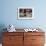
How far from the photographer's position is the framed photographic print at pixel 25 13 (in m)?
4.15

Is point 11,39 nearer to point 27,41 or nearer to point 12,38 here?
point 12,38

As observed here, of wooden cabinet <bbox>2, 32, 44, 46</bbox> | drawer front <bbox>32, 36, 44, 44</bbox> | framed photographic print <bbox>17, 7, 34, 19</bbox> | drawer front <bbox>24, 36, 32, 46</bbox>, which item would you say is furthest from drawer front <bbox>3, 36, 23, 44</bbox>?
framed photographic print <bbox>17, 7, 34, 19</bbox>

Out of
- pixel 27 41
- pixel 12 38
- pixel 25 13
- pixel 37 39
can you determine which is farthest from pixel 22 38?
pixel 25 13

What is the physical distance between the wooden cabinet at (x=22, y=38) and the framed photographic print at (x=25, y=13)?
0.68 meters

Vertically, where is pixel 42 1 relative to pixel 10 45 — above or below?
above

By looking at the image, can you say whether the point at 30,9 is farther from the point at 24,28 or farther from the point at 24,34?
the point at 24,34

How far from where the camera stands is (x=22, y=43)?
12.3 ft

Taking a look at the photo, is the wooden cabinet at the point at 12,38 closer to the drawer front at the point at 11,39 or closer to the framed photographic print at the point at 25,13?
the drawer front at the point at 11,39

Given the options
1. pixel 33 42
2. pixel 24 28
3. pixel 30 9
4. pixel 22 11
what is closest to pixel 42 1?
pixel 30 9

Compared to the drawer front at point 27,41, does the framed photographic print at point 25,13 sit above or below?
above

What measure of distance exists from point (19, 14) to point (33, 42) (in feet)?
3.38

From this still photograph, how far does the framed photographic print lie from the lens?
4.15 meters

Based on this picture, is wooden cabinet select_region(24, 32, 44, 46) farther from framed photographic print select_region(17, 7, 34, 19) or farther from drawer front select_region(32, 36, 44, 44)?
framed photographic print select_region(17, 7, 34, 19)

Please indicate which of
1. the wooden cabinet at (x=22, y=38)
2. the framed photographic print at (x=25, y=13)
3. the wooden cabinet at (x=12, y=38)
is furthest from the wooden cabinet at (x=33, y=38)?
the framed photographic print at (x=25, y=13)
